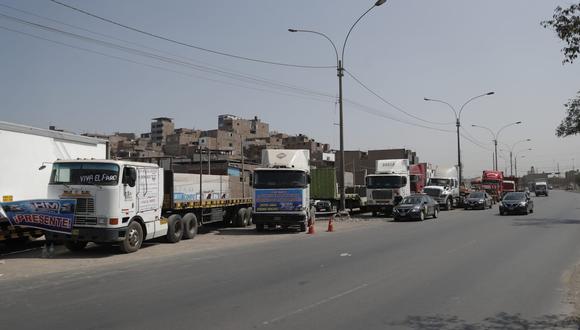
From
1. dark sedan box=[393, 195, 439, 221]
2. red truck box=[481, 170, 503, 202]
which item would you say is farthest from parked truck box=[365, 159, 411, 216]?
red truck box=[481, 170, 503, 202]

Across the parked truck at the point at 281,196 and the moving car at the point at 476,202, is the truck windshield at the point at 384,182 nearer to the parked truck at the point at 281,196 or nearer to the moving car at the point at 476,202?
the moving car at the point at 476,202

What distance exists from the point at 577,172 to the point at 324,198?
171 metres

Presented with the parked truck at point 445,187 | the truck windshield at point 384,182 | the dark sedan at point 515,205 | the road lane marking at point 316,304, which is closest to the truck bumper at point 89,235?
the road lane marking at point 316,304

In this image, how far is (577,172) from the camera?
173125 mm

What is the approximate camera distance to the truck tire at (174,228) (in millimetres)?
17534

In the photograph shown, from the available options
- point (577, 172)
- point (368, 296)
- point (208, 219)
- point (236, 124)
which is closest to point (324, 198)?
point (208, 219)

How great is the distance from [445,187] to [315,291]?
35606 millimetres

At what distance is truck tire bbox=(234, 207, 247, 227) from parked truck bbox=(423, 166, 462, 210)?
1949 centimetres

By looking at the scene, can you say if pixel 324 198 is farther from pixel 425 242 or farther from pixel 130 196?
pixel 130 196

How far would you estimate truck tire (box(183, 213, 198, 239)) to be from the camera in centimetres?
1861

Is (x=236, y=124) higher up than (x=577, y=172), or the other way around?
(x=236, y=124)

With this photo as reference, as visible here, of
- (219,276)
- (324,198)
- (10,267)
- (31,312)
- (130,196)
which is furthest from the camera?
(324,198)

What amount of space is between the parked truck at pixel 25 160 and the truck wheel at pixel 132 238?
286cm

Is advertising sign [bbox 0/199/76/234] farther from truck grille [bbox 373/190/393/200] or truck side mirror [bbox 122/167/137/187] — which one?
truck grille [bbox 373/190/393/200]
